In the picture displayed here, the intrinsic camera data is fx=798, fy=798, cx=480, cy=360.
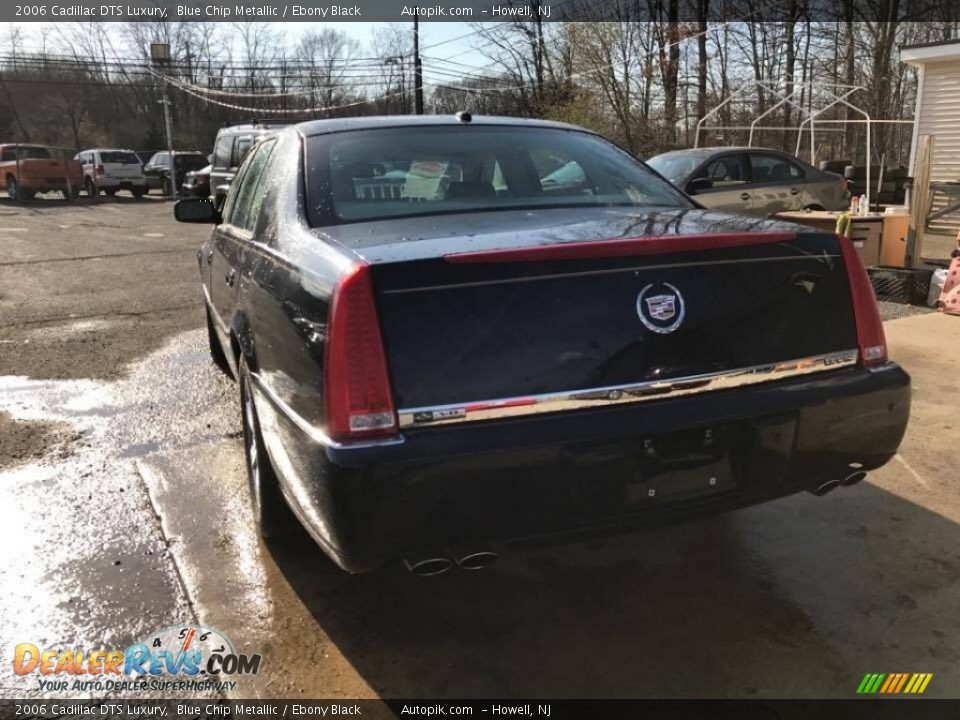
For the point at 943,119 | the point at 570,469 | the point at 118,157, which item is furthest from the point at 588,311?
→ the point at 118,157

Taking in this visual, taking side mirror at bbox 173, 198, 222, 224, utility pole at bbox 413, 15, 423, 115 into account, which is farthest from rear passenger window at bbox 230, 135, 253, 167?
utility pole at bbox 413, 15, 423, 115

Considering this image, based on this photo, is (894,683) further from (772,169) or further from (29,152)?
(29,152)

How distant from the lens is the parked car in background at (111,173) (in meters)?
27.2

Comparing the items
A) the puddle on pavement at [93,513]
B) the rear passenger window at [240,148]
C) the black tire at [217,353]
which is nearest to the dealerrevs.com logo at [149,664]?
the puddle on pavement at [93,513]

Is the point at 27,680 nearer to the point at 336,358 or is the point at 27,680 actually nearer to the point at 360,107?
the point at 336,358

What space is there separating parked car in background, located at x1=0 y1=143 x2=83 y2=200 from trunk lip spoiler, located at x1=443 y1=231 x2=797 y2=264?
27462 mm

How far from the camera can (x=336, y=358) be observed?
6.71 feet

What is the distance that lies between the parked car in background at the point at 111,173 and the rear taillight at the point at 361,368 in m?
28.5

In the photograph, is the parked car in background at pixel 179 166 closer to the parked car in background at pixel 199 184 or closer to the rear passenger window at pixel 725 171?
the parked car in background at pixel 199 184

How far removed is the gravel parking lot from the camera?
2.38 m

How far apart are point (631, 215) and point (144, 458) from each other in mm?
2836

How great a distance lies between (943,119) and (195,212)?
14664 millimetres

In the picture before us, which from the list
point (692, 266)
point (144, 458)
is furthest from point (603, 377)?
point (144, 458)

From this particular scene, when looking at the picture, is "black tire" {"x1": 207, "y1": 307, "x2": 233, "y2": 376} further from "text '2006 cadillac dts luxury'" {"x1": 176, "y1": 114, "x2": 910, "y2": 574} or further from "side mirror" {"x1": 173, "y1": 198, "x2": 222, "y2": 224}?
"text '2006 cadillac dts luxury'" {"x1": 176, "y1": 114, "x2": 910, "y2": 574}
